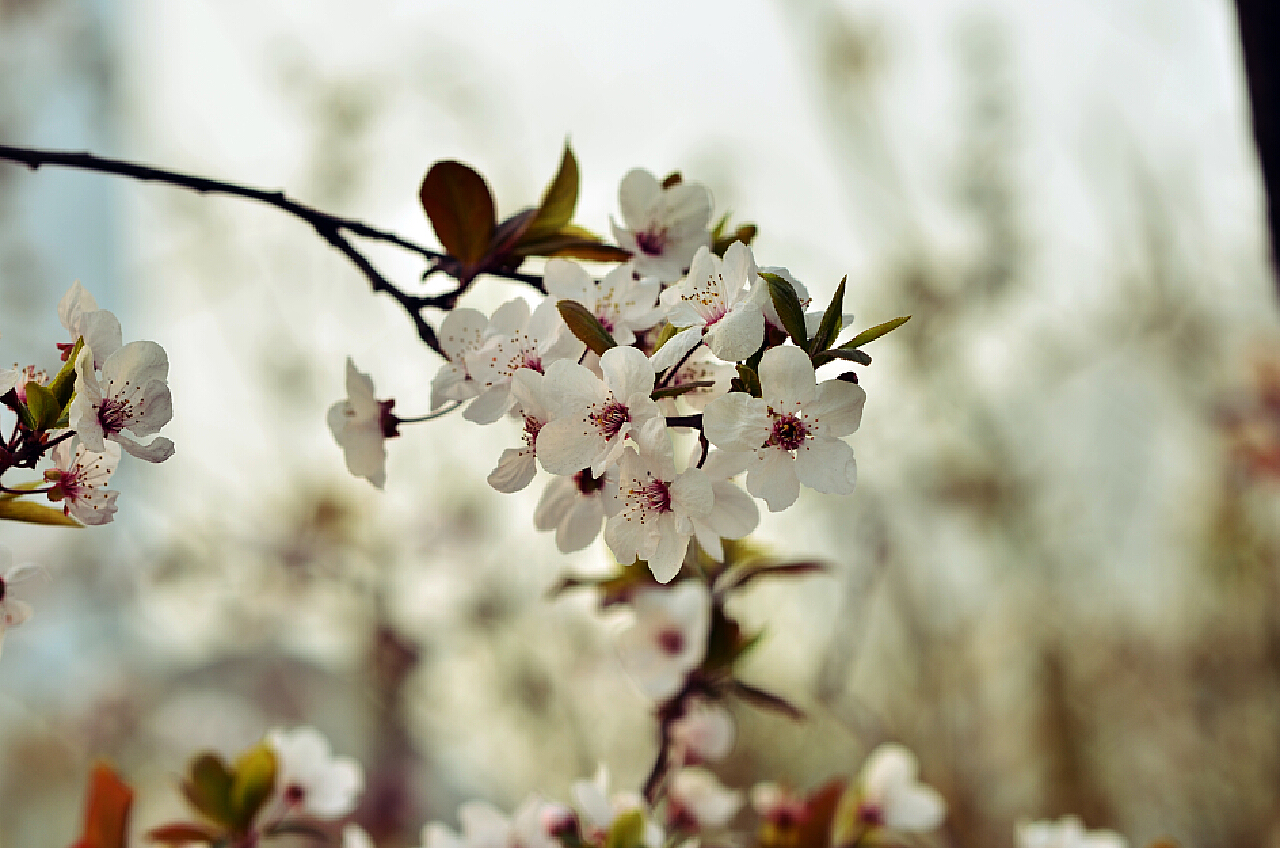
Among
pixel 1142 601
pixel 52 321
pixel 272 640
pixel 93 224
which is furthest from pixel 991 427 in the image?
pixel 93 224

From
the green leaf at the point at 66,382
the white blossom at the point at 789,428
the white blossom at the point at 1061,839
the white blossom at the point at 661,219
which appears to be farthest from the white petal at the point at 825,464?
the white blossom at the point at 1061,839

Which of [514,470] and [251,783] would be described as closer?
[514,470]

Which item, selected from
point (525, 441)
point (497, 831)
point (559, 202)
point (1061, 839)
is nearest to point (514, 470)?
point (525, 441)

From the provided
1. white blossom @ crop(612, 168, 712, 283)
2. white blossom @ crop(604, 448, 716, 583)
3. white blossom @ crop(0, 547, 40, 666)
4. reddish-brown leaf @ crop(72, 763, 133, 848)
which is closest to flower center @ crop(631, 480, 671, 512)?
white blossom @ crop(604, 448, 716, 583)

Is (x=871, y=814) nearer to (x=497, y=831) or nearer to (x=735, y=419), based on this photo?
(x=497, y=831)

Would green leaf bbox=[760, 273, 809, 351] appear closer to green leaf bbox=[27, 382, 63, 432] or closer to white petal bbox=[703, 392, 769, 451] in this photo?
white petal bbox=[703, 392, 769, 451]

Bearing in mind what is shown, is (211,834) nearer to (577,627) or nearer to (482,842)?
(482,842)
